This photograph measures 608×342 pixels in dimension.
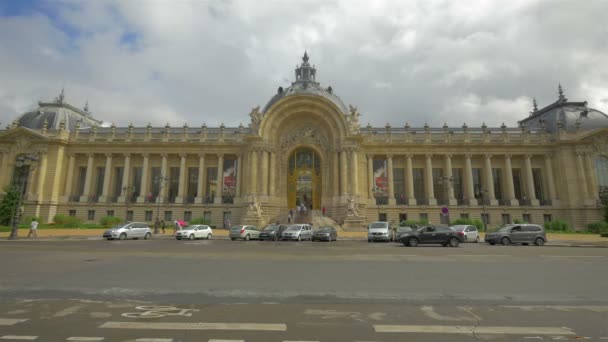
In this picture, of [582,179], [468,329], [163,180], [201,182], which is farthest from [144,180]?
[582,179]

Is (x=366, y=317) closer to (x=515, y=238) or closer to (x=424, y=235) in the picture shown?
(x=424, y=235)

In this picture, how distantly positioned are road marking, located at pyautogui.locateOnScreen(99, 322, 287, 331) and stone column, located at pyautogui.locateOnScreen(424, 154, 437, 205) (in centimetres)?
4182

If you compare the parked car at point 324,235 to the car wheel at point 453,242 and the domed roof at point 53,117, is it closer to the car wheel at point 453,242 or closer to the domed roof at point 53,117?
the car wheel at point 453,242

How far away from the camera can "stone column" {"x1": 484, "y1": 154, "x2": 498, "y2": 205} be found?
42.6 metres

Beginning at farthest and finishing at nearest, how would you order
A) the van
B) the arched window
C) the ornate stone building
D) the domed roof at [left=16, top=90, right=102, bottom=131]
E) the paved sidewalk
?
1. the domed roof at [left=16, top=90, right=102, bottom=131]
2. the ornate stone building
3. the arched window
4. the van
5. the paved sidewalk

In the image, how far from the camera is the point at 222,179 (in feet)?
147

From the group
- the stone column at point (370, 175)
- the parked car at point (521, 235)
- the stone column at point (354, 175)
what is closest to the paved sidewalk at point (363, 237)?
the parked car at point (521, 235)

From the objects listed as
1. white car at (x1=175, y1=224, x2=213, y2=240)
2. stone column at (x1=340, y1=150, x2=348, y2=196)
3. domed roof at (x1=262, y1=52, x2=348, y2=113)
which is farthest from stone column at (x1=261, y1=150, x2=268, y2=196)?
white car at (x1=175, y1=224, x2=213, y2=240)

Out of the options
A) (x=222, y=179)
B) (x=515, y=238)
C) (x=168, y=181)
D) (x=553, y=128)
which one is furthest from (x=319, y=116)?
(x=553, y=128)

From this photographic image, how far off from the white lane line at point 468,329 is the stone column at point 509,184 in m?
44.6

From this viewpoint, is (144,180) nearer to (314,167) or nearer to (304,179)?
(304,179)

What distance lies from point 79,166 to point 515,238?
178 feet

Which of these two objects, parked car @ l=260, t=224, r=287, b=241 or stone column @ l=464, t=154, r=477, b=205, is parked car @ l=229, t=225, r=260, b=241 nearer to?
parked car @ l=260, t=224, r=287, b=241

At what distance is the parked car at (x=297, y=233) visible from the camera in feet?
84.2
